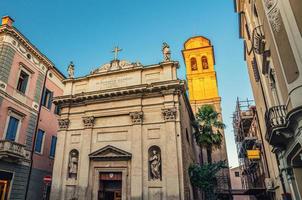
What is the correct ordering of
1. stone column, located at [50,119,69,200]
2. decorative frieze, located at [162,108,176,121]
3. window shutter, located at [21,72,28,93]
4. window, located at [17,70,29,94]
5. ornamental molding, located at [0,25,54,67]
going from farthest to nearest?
window shutter, located at [21,72,28,93] → window, located at [17,70,29,94] → ornamental molding, located at [0,25,54,67] → stone column, located at [50,119,69,200] → decorative frieze, located at [162,108,176,121]

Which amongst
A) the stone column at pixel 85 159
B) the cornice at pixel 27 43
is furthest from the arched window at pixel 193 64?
the stone column at pixel 85 159

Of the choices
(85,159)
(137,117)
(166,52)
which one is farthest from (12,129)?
(166,52)

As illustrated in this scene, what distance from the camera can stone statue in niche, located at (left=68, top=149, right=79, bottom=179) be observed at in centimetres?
1548

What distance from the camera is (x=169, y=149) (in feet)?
45.2

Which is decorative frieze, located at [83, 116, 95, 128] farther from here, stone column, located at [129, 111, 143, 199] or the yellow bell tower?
the yellow bell tower

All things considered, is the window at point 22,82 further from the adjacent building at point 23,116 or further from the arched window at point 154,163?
the arched window at point 154,163

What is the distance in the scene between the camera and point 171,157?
13.6 metres

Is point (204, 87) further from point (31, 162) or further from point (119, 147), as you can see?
point (31, 162)

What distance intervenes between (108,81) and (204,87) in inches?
806

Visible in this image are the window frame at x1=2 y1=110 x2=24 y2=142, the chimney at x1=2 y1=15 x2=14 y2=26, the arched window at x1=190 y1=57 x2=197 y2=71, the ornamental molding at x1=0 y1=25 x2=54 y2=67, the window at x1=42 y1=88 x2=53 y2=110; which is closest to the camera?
the window frame at x1=2 y1=110 x2=24 y2=142

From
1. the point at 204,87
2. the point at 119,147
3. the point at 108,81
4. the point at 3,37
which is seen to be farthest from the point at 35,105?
the point at 204,87

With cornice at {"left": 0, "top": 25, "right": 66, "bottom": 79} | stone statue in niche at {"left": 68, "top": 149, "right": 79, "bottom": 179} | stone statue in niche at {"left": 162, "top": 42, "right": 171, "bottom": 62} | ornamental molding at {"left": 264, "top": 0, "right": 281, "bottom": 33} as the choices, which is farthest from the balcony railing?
cornice at {"left": 0, "top": 25, "right": 66, "bottom": 79}

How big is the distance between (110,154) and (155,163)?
310cm

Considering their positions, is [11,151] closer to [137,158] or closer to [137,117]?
[137,158]
